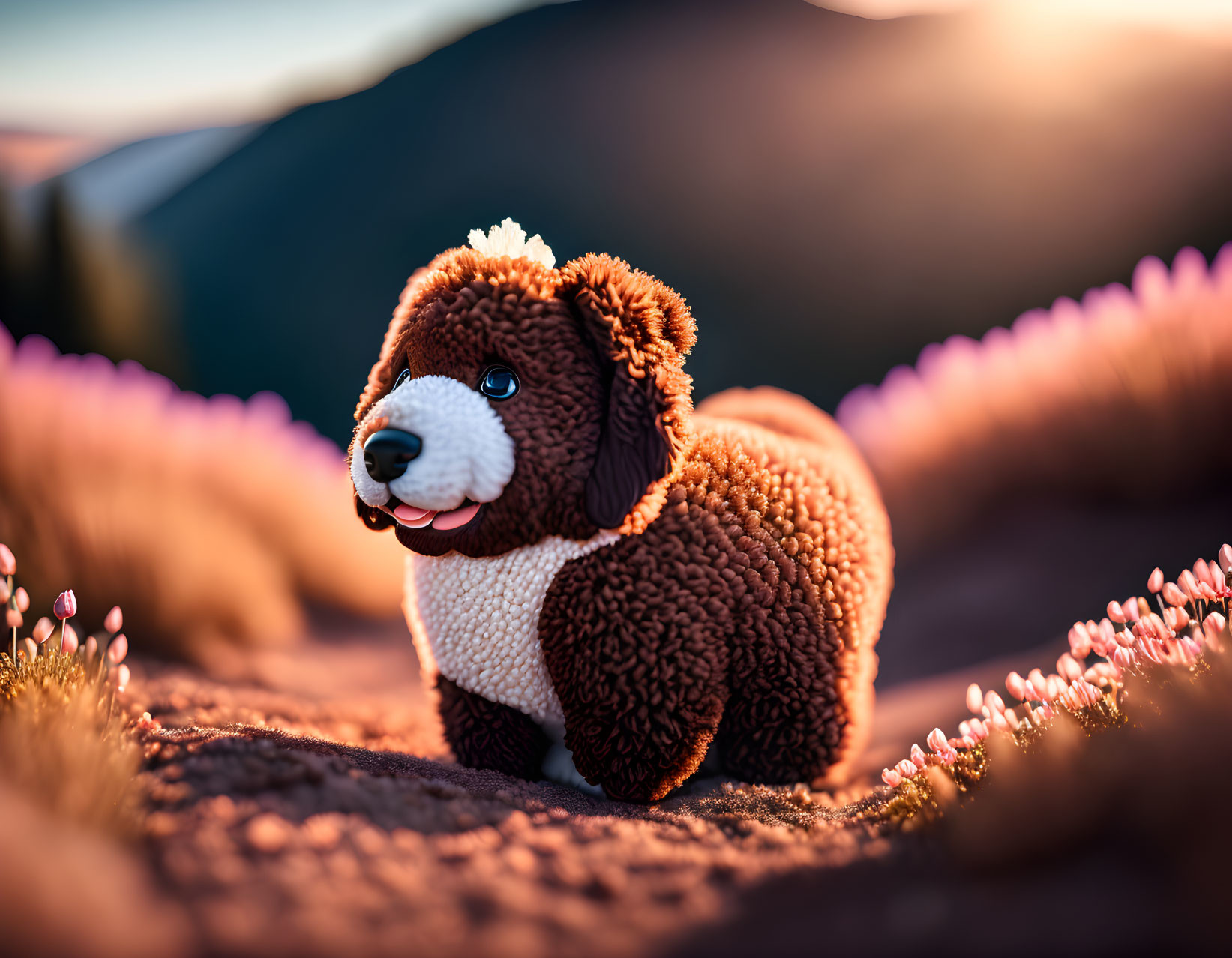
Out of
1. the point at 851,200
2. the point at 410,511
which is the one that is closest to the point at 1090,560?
the point at 410,511

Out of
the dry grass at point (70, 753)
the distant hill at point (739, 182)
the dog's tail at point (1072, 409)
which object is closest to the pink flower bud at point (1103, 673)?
the dog's tail at point (1072, 409)

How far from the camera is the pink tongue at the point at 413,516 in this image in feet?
3.22

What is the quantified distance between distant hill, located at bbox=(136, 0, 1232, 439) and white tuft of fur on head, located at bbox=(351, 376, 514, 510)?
1877 mm

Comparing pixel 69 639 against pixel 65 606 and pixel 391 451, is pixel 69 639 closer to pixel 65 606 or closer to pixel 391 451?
pixel 65 606

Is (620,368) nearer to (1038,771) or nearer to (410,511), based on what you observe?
(410,511)

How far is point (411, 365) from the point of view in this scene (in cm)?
104

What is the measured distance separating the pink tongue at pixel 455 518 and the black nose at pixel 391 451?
10 cm

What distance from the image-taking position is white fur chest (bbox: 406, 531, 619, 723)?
1.01 metres

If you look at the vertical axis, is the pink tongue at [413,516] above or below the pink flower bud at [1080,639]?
below

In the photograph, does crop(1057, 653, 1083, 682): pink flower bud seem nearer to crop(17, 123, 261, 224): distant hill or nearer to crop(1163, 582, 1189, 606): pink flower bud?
crop(1163, 582, 1189, 606): pink flower bud

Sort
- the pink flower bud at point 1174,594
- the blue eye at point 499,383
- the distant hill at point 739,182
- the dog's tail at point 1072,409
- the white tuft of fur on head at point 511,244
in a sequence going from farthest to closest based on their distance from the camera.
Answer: the distant hill at point 739,182 → the dog's tail at point 1072,409 → the white tuft of fur on head at point 511,244 → the blue eye at point 499,383 → the pink flower bud at point 1174,594

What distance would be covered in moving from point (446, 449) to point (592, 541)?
0.24 metres

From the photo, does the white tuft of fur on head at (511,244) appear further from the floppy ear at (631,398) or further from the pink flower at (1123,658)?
the pink flower at (1123,658)

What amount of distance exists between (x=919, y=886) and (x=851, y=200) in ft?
8.93
